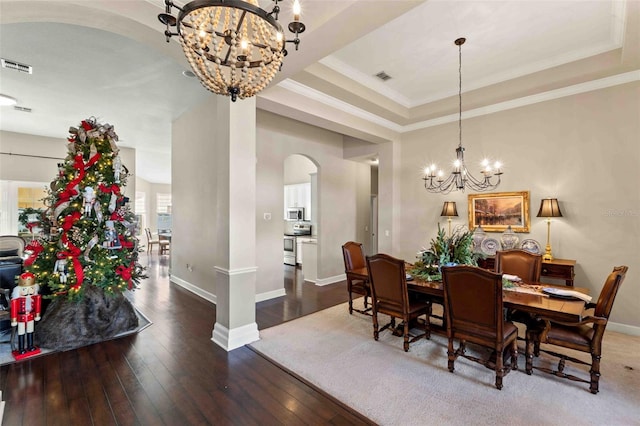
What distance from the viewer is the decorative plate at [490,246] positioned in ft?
14.8

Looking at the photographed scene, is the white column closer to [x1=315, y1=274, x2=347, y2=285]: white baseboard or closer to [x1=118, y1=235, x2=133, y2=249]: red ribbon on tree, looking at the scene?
[x1=118, y1=235, x2=133, y2=249]: red ribbon on tree

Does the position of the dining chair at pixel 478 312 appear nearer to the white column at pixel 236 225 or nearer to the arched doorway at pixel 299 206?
the white column at pixel 236 225

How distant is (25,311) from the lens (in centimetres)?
294

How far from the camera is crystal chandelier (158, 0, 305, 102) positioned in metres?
1.38

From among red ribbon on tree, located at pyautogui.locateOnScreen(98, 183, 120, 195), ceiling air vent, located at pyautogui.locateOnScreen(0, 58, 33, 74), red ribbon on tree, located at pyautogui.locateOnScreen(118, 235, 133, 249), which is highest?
ceiling air vent, located at pyautogui.locateOnScreen(0, 58, 33, 74)

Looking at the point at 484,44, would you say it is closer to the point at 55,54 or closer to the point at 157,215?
the point at 55,54

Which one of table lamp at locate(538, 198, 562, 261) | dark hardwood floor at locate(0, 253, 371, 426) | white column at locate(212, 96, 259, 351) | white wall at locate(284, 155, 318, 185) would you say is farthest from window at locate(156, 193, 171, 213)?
table lamp at locate(538, 198, 562, 261)

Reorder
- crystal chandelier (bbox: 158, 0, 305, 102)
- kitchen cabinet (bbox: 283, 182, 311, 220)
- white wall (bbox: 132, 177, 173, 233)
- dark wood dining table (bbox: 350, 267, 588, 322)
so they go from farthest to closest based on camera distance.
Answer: white wall (bbox: 132, 177, 173, 233)
kitchen cabinet (bbox: 283, 182, 311, 220)
dark wood dining table (bbox: 350, 267, 588, 322)
crystal chandelier (bbox: 158, 0, 305, 102)

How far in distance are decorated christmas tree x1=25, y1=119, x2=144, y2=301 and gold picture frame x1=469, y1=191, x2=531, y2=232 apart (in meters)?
5.22

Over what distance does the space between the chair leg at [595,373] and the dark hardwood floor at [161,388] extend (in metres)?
1.93

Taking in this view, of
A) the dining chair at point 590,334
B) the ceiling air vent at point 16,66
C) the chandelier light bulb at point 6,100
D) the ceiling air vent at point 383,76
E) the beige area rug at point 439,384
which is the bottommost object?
the beige area rug at point 439,384

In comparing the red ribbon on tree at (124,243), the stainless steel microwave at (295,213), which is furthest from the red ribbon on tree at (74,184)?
the stainless steel microwave at (295,213)

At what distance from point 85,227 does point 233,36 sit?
3267 mm

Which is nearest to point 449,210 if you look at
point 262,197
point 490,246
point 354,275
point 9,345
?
point 490,246
